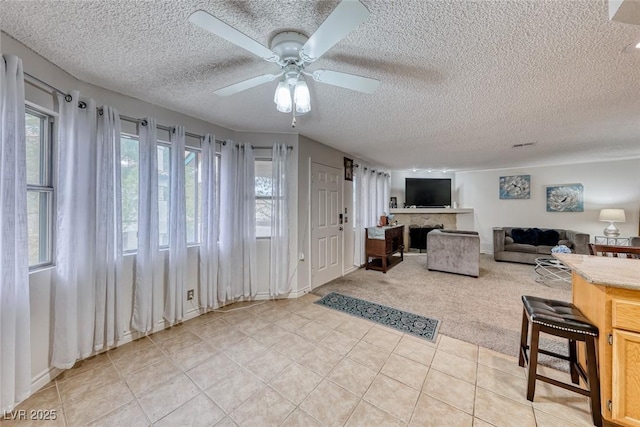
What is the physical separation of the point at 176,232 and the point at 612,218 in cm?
745

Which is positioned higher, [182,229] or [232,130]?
[232,130]

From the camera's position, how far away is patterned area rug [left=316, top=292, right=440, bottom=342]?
2527 millimetres

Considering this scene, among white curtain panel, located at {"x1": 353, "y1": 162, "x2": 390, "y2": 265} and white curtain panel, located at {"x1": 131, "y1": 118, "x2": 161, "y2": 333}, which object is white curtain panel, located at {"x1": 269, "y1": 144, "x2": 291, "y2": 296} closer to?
white curtain panel, located at {"x1": 131, "y1": 118, "x2": 161, "y2": 333}

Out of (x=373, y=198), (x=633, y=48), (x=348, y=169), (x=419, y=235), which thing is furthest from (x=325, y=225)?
(x=419, y=235)

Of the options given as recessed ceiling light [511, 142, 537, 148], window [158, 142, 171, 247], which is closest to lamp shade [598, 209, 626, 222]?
recessed ceiling light [511, 142, 537, 148]

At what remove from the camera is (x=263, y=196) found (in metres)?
3.35

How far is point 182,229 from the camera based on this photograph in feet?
8.54

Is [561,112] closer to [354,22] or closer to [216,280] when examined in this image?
[354,22]

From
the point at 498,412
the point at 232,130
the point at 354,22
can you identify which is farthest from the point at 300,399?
the point at 232,130

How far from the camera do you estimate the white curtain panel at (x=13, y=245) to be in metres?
1.42

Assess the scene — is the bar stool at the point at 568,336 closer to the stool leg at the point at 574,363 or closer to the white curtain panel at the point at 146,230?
the stool leg at the point at 574,363

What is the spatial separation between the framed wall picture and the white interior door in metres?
0.22

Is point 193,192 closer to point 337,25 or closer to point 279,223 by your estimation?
point 279,223

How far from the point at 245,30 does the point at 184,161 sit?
5.55ft
